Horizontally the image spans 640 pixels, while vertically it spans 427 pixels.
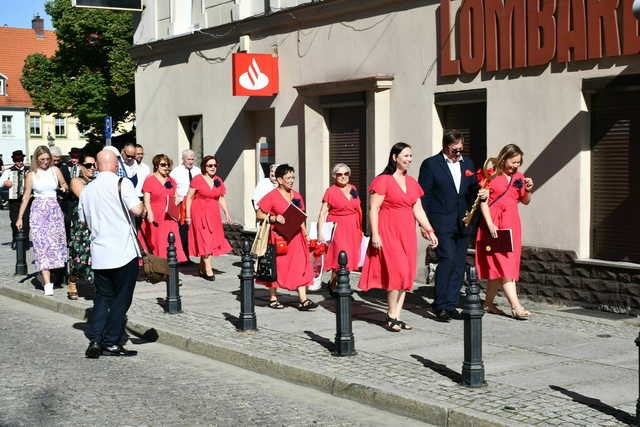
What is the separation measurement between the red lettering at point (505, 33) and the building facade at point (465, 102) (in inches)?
0.7

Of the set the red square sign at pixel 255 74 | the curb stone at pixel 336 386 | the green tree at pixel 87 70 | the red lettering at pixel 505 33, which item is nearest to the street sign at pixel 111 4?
the red square sign at pixel 255 74

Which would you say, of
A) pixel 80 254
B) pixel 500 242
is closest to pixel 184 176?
pixel 80 254

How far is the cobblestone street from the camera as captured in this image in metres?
7.04

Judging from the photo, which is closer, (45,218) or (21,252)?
(45,218)

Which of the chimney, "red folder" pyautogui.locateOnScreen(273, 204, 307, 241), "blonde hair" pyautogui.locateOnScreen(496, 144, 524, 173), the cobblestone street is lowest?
the cobblestone street

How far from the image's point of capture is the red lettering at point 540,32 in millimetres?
11727

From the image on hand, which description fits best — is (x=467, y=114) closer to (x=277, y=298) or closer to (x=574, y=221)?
(x=574, y=221)

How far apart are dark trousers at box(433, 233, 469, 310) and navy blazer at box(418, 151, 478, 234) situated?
107 mm

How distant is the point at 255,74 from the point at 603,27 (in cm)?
743

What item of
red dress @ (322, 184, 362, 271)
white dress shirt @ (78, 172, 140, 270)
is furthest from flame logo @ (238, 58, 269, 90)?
white dress shirt @ (78, 172, 140, 270)

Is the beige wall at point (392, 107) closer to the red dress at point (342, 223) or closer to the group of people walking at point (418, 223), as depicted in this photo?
the group of people walking at point (418, 223)

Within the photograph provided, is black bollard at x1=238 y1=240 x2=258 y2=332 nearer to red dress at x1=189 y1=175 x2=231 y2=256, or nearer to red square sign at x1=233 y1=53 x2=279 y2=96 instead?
red dress at x1=189 y1=175 x2=231 y2=256

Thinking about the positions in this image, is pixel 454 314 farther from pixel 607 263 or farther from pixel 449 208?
pixel 607 263

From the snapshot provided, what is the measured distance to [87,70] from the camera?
48.9 m
